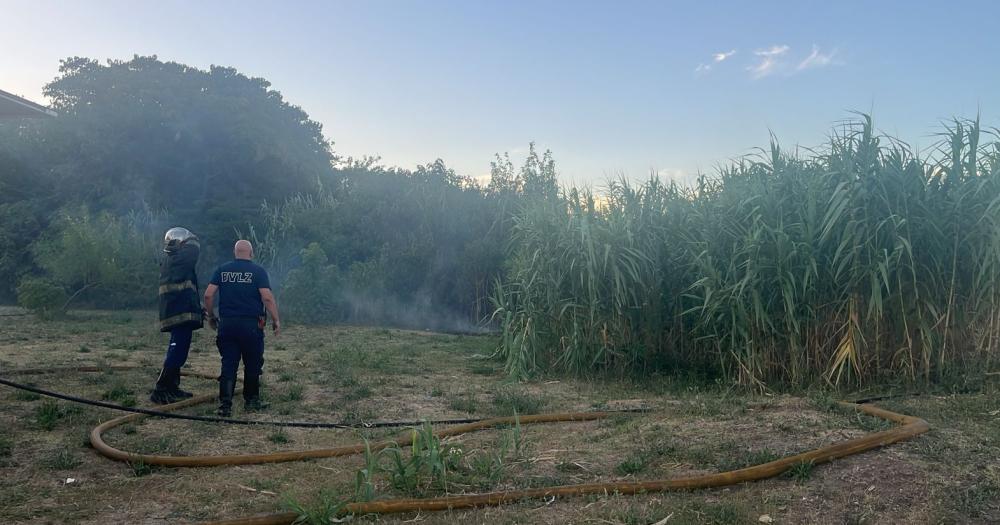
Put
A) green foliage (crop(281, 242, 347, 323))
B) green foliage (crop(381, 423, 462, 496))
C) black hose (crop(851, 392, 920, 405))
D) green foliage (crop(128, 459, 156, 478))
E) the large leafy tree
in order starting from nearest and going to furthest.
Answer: green foliage (crop(381, 423, 462, 496))
green foliage (crop(128, 459, 156, 478))
black hose (crop(851, 392, 920, 405))
green foliage (crop(281, 242, 347, 323))
the large leafy tree

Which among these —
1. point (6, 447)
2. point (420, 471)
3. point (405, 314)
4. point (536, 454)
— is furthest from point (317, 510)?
point (405, 314)

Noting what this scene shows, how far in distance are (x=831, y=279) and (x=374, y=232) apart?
48.1 feet

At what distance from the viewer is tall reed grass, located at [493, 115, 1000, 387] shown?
6.71m

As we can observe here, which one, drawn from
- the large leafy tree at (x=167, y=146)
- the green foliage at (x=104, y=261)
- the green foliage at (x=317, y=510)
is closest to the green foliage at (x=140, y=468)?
the green foliage at (x=317, y=510)

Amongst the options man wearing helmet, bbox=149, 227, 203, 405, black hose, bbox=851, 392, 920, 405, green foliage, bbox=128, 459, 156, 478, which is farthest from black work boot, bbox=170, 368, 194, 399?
black hose, bbox=851, 392, 920, 405

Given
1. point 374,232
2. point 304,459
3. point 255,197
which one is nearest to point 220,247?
point 255,197

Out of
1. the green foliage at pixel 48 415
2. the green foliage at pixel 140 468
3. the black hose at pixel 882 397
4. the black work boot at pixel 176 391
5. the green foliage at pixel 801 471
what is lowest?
the green foliage at pixel 140 468

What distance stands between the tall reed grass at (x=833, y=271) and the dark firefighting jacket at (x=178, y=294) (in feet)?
13.9

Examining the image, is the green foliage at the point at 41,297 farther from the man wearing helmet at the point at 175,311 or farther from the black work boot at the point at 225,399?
Answer: the black work boot at the point at 225,399

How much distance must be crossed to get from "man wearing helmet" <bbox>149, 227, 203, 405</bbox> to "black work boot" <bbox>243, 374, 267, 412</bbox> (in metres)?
0.68

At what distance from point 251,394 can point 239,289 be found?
1026 millimetres

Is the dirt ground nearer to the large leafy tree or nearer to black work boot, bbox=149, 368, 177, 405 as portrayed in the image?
black work boot, bbox=149, 368, 177, 405

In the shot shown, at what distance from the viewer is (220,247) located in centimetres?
2341

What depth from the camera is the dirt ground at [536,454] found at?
3809mm
